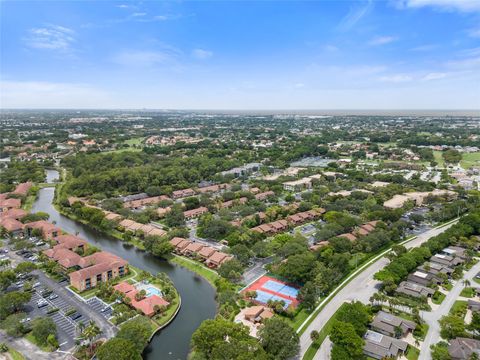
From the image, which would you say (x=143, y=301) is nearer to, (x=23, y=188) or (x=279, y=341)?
(x=279, y=341)

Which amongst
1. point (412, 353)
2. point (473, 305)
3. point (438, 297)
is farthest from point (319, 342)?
point (473, 305)

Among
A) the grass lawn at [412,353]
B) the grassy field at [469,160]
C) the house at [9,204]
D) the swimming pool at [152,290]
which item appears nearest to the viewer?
the grass lawn at [412,353]

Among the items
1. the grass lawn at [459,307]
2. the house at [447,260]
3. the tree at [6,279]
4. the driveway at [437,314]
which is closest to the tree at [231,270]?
the driveway at [437,314]

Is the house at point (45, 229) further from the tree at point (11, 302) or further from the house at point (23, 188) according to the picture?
the house at point (23, 188)

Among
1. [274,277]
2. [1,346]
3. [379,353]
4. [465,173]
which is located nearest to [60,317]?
[1,346]

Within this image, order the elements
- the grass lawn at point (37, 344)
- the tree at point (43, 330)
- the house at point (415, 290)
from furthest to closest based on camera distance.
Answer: the house at point (415, 290), the tree at point (43, 330), the grass lawn at point (37, 344)

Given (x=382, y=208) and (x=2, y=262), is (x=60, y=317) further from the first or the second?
(x=382, y=208)
